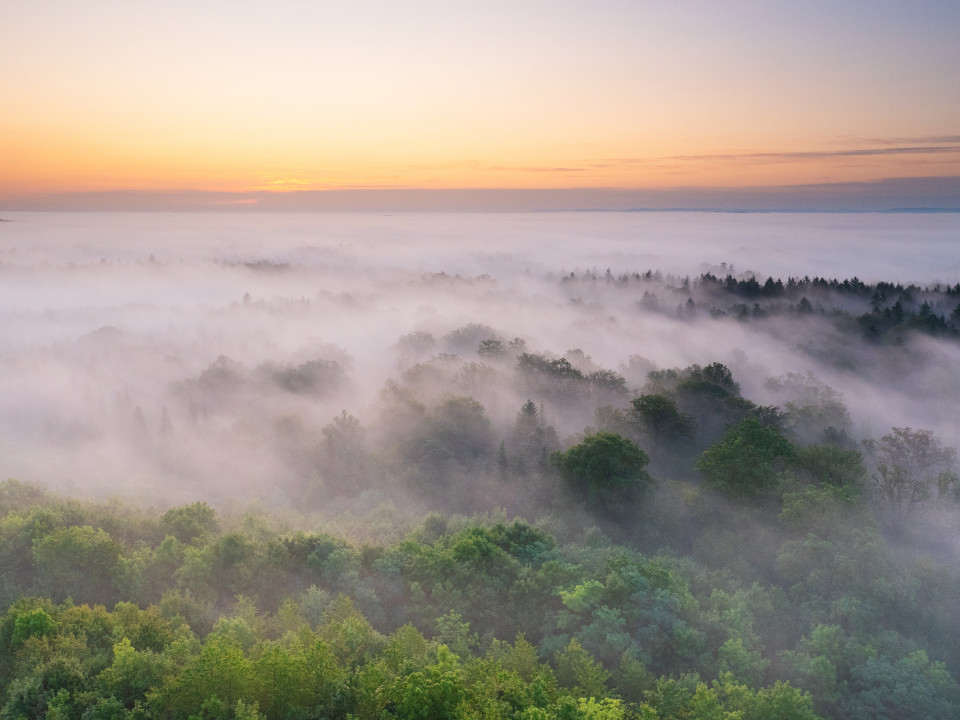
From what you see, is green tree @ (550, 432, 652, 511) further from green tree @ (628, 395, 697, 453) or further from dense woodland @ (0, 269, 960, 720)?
green tree @ (628, 395, 697, 453)

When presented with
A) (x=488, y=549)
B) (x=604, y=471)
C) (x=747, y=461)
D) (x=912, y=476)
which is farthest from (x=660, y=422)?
(x=488, y=549)

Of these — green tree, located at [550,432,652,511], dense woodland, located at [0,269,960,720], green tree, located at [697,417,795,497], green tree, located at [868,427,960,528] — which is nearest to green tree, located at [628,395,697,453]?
dense woodland, located at [0,269,960,720]

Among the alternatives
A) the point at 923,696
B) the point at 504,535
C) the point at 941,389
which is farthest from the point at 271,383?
the point at 941,389

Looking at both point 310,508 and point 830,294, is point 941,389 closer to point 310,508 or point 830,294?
point 830,294

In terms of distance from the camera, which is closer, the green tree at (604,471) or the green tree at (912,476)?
the green tree at (912,476)

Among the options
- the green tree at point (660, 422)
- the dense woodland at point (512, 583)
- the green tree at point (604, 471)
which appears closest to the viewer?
the dense woodland at point (512, 583)

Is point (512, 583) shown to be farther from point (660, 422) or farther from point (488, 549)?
point (660, 422)

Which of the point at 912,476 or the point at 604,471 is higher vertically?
the point at 604,471

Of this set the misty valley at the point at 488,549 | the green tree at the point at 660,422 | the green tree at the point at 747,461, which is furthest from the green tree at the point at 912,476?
the green tree at the point at 660,422

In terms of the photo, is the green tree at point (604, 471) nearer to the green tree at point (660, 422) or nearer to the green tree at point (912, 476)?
the green tree at point (660, 422)
